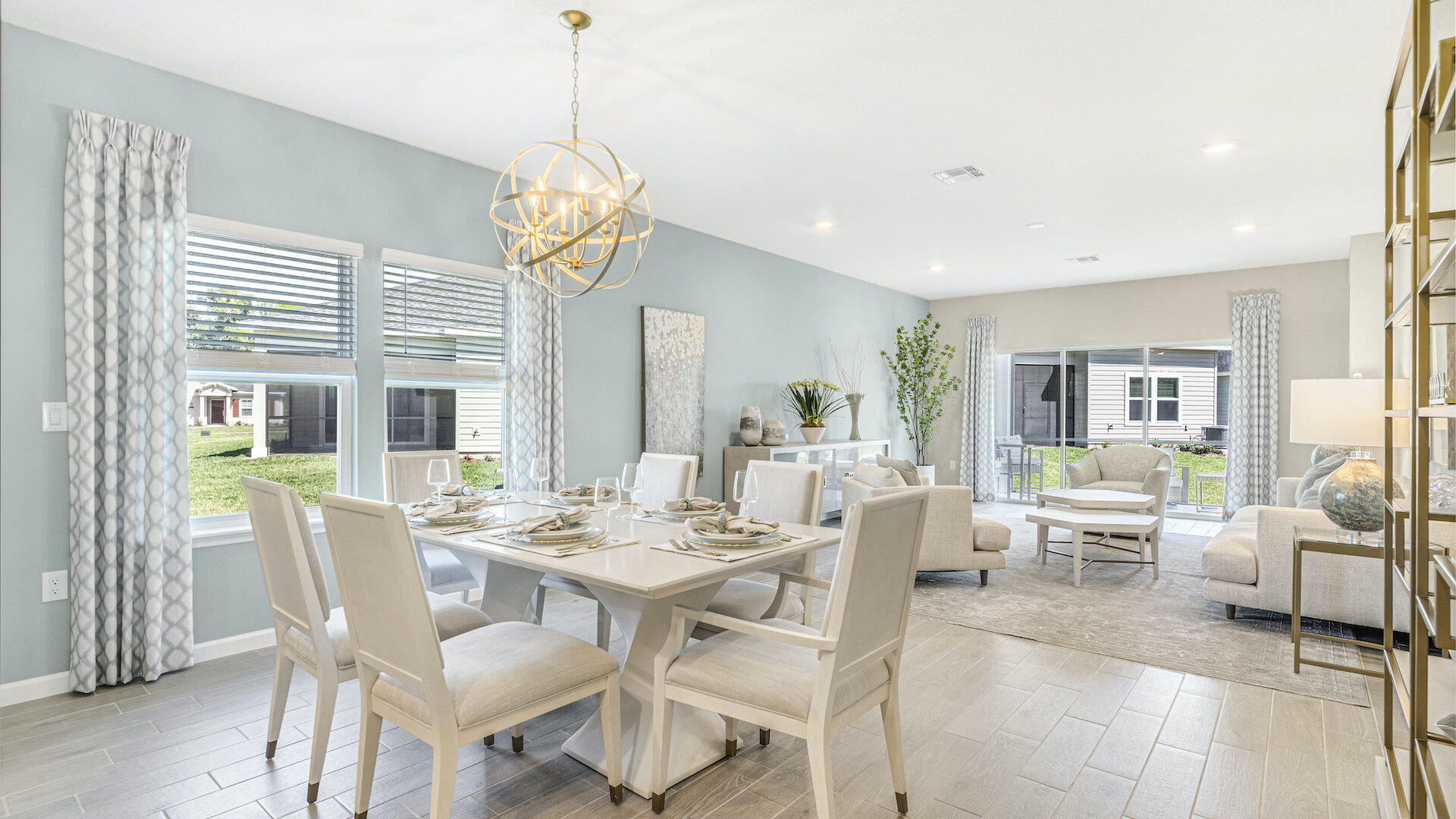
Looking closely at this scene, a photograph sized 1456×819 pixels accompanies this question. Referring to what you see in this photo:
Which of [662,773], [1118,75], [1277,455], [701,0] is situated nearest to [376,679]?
[662,773]

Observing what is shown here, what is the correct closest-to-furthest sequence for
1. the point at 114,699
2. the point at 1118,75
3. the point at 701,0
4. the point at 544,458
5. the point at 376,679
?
the point at 376,679
the point at 701,0
the point at 114,699
the point at 1118,75
the point at 544,458

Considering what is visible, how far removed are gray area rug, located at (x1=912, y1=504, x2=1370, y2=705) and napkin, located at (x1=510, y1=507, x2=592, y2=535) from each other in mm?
2378

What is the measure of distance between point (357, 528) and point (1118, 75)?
10.8 ft

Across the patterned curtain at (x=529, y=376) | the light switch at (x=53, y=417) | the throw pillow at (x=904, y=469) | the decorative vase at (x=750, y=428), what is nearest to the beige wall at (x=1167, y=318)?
the throw pillow at (x=904, y=469)

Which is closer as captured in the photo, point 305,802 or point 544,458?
point 305,802

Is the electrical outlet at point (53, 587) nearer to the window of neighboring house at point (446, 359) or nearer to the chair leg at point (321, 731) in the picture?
the window of neighboring house at point (446, 359)

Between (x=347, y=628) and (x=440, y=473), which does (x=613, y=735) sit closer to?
(x=347, y=628)

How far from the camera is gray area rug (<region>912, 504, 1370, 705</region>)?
125 inches

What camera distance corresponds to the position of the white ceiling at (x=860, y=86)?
8.61 feet

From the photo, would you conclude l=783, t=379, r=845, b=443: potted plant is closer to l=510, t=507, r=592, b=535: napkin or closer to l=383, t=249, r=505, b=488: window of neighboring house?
l=383, t=249, r=505, b=488: window of neighboring house

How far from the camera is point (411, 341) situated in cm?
398

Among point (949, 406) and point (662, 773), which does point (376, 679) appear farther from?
point (949, 406)

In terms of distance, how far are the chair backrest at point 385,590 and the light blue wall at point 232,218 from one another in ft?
6.22

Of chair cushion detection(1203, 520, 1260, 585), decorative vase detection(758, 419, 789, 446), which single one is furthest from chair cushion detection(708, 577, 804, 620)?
decorative vase detection(758, 419, 789, 446)
